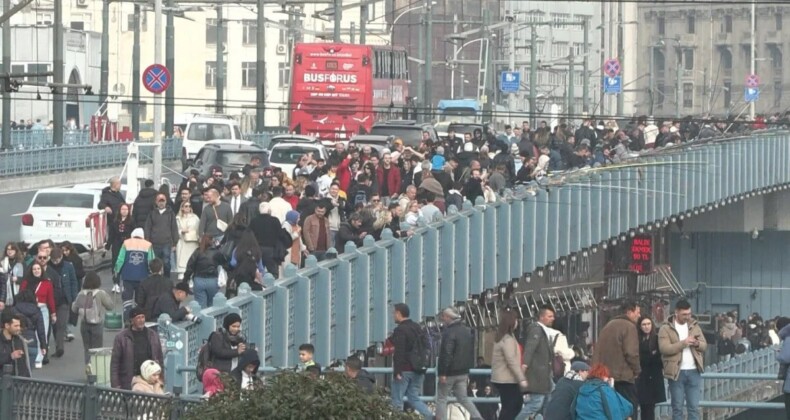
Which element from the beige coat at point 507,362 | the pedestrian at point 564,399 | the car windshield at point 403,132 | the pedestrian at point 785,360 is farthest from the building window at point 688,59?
the pedestrian at point 564,399

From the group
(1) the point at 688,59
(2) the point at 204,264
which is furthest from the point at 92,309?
(1) the point at 688,59

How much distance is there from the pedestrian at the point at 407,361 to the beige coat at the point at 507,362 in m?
0.72

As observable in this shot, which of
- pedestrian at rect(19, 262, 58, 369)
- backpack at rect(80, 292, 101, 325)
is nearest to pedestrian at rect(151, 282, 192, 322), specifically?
backpack at rect(80, 292, 101, 325)

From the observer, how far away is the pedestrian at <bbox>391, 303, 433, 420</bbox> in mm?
19359

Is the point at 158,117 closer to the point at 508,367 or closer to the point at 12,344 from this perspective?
the point at 12,344

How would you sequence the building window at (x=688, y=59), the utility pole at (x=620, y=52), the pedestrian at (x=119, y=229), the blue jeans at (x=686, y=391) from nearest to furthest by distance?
the blue jeans at (x=686, y=391), the pedestrian at (x=119, y=229), the utility pole at (x=620, y=52), the building window at (x=688, y=59)

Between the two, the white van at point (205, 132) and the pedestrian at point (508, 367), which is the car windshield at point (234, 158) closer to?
the white van at point (205, 132)

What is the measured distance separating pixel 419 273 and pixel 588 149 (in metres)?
13.5

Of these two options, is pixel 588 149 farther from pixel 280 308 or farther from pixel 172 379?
pixel 172 379

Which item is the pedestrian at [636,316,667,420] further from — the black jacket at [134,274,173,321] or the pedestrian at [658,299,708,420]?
the black jacket at [134,274,173,321]

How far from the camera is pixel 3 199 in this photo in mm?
51406

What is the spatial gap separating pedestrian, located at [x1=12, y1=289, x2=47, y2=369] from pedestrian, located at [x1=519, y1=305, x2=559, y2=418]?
471 cm

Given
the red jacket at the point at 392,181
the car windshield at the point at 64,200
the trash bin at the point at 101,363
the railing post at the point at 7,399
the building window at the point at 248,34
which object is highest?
the building window at the point at 248,34

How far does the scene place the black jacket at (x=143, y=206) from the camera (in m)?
27.4
